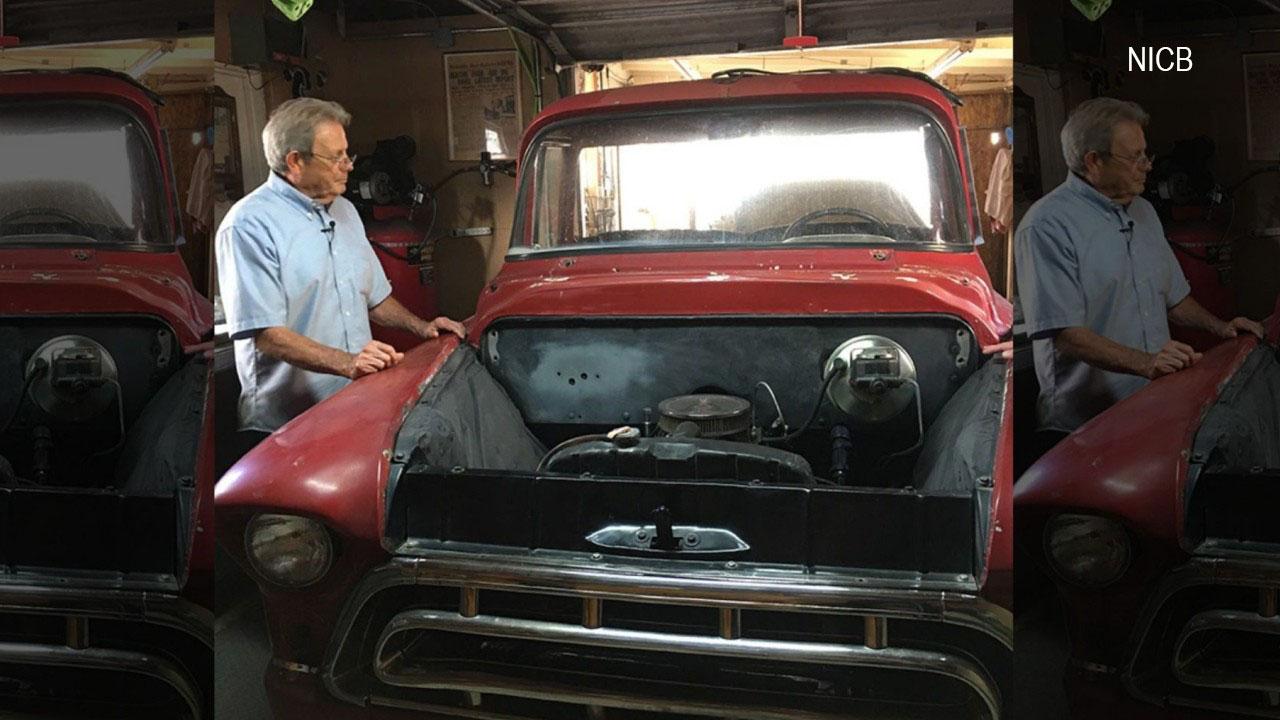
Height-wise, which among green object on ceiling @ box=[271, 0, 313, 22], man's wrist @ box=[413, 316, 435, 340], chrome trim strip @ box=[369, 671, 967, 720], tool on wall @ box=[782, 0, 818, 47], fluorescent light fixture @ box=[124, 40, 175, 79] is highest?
green object on ceiling @ box=[271, 0, 313, 22]

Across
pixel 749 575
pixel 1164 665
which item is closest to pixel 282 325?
pixel 749 575

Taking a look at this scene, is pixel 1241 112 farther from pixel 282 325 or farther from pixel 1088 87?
pixel 282 325

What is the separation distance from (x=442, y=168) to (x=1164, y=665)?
1.57 meters

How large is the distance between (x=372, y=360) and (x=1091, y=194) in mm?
1352

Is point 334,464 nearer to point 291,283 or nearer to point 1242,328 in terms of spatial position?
point 291,283

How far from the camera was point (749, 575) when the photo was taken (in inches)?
67.2

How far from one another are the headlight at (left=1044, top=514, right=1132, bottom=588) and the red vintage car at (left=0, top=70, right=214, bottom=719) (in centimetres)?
158

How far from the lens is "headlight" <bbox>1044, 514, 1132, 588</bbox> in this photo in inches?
65.9

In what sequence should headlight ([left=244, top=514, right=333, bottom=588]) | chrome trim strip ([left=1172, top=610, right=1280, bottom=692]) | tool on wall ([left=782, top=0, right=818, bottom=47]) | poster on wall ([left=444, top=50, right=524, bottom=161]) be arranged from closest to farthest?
chrome trim strip ([left=1172, top=610, right=1280, bottom=692]) → headlight ([left=244, top=514, right=333, bottom=588]) → tool on wall ([left=782, top=0, right=818, bottom=47]) → poster on wall ([left=444, top=50, right=524, bottom=161])

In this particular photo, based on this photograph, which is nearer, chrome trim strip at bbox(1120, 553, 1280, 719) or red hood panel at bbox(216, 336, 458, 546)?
chrome trim strip at bbox(1120, 553, 1280, 719)

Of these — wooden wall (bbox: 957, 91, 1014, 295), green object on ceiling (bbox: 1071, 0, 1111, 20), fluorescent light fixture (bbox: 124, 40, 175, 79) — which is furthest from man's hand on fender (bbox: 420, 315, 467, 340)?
green object on ceiling (bbox: 1071, 0, 1111, 20)

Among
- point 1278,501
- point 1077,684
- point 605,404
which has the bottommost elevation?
point 1077,684

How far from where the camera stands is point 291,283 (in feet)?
6.85

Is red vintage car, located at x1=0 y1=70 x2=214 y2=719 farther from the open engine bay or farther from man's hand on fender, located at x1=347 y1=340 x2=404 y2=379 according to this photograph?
the open engine bay
